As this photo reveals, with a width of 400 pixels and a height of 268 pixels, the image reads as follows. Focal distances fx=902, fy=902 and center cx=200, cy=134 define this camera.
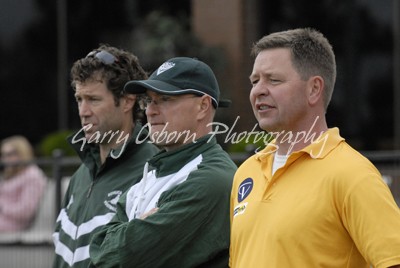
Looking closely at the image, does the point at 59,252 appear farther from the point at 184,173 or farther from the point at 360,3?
the point at 360,3

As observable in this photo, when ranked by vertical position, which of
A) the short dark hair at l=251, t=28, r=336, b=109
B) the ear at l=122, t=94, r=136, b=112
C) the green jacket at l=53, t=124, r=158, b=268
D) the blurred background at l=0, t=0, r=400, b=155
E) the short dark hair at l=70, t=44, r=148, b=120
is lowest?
the blurred background at l=0, t=0, r=400, b=155

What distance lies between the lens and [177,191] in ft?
13.9

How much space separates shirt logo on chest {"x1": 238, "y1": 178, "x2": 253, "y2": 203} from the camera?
3.80 meters

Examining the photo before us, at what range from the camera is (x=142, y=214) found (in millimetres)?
4336

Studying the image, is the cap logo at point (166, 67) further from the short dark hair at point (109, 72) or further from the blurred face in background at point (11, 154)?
the blurred face in background at point (11, 154)

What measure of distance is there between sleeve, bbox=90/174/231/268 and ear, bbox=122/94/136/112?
1.13m

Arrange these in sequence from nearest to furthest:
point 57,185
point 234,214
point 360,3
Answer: point 234,214 < point 57,185 < point 360,3

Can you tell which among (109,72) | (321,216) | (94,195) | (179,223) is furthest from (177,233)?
(109,72)

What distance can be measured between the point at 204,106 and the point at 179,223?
65 cm

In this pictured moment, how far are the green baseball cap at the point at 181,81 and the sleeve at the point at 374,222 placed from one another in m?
1.36

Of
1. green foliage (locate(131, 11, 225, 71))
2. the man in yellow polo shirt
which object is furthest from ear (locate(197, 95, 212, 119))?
green foliage (locate(131, 11, 225, 71))

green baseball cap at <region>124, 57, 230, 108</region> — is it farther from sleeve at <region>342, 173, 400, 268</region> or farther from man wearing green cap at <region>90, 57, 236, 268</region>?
sleeve at <region>342, 173, 400, 268</region>

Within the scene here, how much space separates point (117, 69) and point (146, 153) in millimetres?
527

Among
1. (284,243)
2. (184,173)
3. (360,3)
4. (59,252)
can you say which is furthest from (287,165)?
(360,3)
